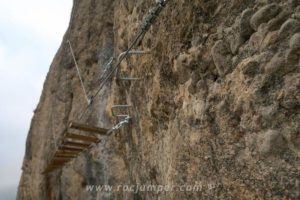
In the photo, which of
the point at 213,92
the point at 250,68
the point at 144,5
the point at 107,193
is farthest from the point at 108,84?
the point at 250,68

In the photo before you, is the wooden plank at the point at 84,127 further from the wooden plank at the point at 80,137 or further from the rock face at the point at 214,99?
the rock face at the point at 214,99

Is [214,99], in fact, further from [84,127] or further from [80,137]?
[80,137]

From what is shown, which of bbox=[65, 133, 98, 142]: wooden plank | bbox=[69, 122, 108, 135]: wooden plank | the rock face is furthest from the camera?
bbox=[65, 133, 98, 142]: wooden plank

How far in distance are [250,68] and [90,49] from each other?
7840 mm

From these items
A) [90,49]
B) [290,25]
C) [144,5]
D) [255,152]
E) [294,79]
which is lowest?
[255,152]

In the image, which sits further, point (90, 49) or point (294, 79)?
point (90, 49)

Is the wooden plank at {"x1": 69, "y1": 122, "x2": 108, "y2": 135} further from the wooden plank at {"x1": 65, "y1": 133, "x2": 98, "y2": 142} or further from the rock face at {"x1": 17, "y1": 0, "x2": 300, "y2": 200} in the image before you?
the rock face at {"x1": 17, "y1": 0, "x2": 300, "y2": 200}

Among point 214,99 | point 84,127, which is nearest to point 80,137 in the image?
point 84,127

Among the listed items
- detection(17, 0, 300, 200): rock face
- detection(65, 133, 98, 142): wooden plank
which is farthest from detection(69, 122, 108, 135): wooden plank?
detection(17, 0, 300, 200): rock face

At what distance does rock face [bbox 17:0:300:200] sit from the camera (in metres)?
2.44

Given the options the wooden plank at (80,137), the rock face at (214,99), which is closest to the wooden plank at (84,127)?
the wooden plank at (80,137)

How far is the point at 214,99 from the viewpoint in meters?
3.23

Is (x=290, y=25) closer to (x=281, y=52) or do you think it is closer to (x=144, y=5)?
(x=281, y=52)

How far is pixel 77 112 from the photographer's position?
10.5 meters
